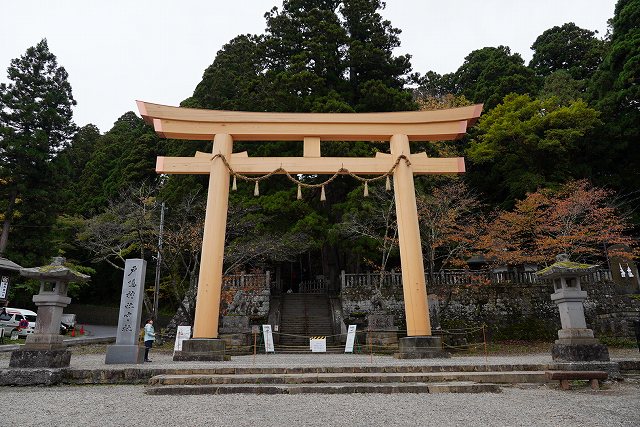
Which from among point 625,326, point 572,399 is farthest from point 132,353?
point 625,326

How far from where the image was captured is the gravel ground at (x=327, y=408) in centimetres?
448

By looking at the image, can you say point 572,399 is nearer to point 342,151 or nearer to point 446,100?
point 342,151

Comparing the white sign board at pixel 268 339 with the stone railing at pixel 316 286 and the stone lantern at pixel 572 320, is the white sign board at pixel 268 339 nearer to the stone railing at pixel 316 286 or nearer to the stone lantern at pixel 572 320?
the stone railing at pixel 316 286

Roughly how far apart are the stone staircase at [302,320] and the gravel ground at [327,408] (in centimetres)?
833

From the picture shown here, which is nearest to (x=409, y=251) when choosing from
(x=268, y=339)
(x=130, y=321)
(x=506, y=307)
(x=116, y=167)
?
(x=268, y=339)

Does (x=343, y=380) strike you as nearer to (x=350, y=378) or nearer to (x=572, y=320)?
(x=350, y=378)

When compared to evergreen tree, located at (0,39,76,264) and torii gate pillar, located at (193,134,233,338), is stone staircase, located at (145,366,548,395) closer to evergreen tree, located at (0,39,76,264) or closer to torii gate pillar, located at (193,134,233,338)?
torii gate pillar, located at (193,134,233,338)

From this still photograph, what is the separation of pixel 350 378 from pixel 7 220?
2138 cm

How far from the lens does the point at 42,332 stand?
7.52 metres

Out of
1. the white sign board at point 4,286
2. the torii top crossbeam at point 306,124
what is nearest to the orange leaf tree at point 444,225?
the torii top crossbeam at point 306,124

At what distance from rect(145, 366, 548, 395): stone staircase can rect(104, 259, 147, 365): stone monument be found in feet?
9.19

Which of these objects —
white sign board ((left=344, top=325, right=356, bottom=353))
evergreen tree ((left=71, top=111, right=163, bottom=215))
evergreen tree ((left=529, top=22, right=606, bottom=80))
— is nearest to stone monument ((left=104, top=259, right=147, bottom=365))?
white sign board ((left=344, top=325, right=356, bottom=353))

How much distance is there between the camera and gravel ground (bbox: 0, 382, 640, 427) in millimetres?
4484

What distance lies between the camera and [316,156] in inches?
428
